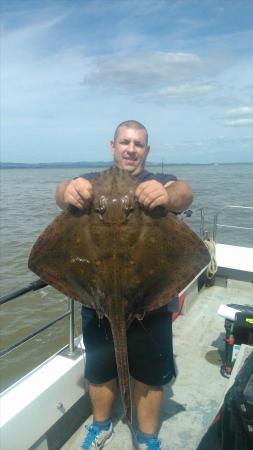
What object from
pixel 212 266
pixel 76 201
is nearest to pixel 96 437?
pixel 76 201

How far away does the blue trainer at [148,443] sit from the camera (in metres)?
3.43

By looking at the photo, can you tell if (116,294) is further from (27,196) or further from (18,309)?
(27,196)

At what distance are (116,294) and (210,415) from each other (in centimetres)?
237

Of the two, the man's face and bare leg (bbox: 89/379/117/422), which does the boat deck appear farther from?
the man's face

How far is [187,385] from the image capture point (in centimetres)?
453

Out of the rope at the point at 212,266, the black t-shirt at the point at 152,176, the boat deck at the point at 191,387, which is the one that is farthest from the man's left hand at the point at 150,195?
the rope at the point at 212,266

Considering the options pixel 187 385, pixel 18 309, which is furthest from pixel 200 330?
pixel 18 309

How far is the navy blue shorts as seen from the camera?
326 cm

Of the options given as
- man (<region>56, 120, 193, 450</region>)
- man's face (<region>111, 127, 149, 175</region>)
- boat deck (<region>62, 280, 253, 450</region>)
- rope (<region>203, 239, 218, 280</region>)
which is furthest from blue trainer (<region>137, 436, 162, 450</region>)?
rope (<region>203, 239, 218, 280</region>)

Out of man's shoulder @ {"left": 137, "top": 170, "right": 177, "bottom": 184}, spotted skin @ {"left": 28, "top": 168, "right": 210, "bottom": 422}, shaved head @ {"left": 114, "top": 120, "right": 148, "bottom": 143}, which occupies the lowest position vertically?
spotted skin @ {"left": 28, "top": 168, "right": 210, "bottom": 422}

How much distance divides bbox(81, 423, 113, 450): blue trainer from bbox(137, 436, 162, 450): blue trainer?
1.07ft

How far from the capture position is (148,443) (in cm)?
345

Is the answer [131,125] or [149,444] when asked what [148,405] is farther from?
[131,125]

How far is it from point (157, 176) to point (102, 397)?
2104 millimetres
